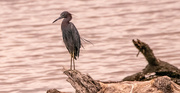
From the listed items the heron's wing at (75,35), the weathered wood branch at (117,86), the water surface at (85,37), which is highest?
the heron's wing at (75,35)

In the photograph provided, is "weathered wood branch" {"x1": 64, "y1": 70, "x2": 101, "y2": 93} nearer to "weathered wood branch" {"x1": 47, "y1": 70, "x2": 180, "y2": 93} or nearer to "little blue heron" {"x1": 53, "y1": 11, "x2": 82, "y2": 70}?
"weathered wood branch" {"x1": 47, "y1": 70, "x2": 180, "y2": 93}

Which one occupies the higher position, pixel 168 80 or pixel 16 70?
pixel 168 80

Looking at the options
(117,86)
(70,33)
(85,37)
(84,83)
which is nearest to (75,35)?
(70,33)

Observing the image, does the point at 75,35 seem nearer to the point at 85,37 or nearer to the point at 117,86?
the point at 117,86

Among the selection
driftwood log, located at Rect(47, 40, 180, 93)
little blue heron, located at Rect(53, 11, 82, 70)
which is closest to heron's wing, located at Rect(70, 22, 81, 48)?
little blue heron, located at Rect(53, 11, 82, 70)

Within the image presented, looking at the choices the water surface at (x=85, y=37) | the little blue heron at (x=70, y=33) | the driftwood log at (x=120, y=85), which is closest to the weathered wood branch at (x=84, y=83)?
the driftwood log at (x=120, y=85)

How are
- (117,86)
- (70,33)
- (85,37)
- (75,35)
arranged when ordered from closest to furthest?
(117,86) < (70,33) < (75,35) < (85,37)

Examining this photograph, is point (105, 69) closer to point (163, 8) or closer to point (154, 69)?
point (154, 69)

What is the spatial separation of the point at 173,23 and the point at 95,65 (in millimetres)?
7749

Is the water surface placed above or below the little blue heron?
below

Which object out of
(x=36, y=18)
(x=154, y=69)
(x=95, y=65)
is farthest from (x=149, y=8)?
(x=154, y=69)

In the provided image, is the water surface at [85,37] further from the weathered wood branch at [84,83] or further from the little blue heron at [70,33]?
the weathered wood branch at [84,83]

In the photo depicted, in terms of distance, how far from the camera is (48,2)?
3897cm

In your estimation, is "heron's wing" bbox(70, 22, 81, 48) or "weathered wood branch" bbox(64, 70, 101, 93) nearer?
"weathered wood branch" bbox(64, 70, 101, 93)
